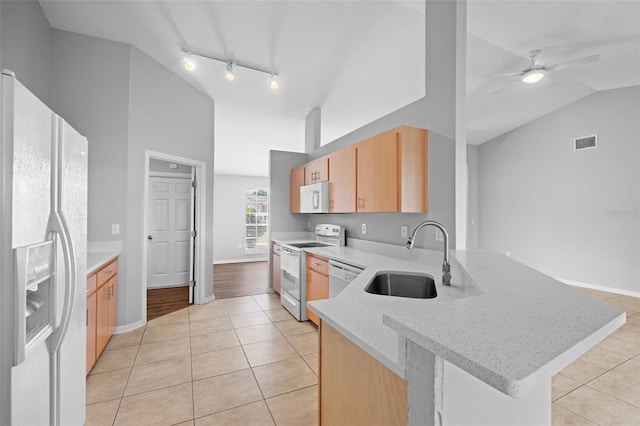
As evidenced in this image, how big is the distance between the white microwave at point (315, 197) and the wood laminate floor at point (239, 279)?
66.1 inches

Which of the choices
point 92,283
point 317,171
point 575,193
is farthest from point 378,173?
point 575,193

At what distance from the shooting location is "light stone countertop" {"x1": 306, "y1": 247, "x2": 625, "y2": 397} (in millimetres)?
461

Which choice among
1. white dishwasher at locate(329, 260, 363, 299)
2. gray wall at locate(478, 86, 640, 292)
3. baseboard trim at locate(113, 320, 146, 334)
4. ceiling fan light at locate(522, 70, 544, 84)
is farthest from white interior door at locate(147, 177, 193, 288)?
gray wall at locate(478, 86, 640, 292)

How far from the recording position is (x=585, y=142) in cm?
515

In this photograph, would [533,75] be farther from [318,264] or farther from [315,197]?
[318,264]

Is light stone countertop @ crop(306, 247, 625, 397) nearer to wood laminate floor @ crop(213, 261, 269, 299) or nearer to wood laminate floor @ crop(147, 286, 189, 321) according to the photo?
wood laminate floor @ crop(147, 286, 189, 321)

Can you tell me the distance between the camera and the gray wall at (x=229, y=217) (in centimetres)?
789

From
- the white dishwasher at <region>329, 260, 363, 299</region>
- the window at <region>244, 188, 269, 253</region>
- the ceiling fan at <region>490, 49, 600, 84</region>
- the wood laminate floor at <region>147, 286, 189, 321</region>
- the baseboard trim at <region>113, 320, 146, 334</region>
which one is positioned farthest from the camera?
the window at <region>244, 188, 269, 253</region>

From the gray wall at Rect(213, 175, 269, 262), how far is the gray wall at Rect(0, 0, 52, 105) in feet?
17.2

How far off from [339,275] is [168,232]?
3819mm

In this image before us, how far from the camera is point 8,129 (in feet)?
3.05

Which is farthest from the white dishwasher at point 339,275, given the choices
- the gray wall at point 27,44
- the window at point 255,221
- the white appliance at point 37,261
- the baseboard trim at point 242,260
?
the window at point 255,221

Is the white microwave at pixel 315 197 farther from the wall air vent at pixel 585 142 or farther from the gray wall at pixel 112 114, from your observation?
the wall air vent at pixel 585 142

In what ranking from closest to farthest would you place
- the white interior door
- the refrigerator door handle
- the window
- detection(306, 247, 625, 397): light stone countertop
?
detection(306, 247, 625, 397): light stone countertop → the refrigerator door handle → the white interior door → the window
